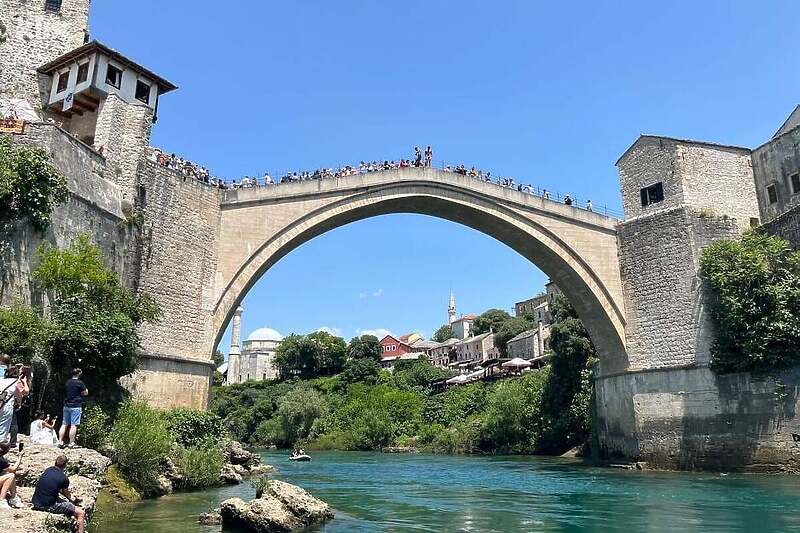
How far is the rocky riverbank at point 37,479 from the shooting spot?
18.1ft

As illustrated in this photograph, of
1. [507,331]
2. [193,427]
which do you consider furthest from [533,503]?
[507,331]

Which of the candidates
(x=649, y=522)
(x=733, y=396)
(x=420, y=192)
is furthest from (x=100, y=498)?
(x=733, y=396)

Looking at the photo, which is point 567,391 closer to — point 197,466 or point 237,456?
point 237,456

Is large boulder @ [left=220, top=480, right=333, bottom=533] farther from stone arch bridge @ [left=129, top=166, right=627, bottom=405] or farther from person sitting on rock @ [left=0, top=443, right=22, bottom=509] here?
stone arch bridge @ [left=129, top=166, right=627, bottom=405]

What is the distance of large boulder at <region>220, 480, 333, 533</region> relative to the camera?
842cm

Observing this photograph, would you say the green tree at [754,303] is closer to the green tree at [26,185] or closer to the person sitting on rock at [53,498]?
the person sitting on rock at [53,498]

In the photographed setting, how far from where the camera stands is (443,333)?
309 feet

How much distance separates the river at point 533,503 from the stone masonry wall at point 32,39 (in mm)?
13827

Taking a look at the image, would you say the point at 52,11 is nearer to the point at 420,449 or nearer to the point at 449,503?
the point at 449,503

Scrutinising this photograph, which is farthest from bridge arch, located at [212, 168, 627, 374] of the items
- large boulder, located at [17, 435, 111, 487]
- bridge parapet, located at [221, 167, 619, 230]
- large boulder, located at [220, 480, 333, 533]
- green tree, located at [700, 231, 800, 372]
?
large boulder, located at [220, 480, 333, 533]

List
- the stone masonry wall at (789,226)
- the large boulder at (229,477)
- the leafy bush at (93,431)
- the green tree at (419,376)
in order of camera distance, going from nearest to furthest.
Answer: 1. the leafy bush at (93,431)
2. the large boulder at (229,477)
3. the stone masonry wall at (789,226)
4. the green tree at (419,376)

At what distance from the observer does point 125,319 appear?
1188 centimetres

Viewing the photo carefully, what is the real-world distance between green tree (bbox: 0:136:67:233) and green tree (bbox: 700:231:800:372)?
17.6m

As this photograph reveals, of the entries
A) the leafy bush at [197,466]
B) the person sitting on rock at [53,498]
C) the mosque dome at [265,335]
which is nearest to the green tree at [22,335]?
the leafy bush at [197,466]
